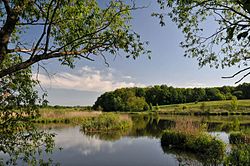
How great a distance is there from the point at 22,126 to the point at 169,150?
1276 centimetres

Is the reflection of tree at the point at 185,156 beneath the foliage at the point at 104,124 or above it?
beneath

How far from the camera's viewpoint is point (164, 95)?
332 feet

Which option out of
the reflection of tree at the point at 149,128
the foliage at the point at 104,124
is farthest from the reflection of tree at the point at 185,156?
the foliage at the point at 104,124

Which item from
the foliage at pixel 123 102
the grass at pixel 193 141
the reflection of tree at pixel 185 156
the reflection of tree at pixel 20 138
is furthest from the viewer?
the foliage at pixel 123 102

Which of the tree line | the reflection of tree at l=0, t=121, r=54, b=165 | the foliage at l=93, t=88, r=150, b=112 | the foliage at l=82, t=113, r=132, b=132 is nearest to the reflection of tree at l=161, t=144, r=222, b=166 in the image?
the reflection of tree at l=0, t=121, r=54, b=165

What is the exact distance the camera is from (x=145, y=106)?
8200 cm

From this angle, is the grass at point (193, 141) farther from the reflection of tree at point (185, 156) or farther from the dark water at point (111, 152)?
the dark water at point (111, 152)

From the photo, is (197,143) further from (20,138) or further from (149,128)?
(149,128)

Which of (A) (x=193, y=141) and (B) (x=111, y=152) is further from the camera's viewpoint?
(B) (x=111, y=152)

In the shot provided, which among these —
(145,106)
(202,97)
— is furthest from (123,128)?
(202,97)

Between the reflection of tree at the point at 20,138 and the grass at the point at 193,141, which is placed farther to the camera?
the grass at the point at 193,141

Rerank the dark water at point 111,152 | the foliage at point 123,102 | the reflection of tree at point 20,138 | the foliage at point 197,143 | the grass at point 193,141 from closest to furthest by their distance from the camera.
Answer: the reflection of tree at point 20,138 < the foliage at point 197,143 < the grass at point 193,141 < the dark water at point 111,152 < the foliage at point 123,102

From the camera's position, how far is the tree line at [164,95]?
273 feet

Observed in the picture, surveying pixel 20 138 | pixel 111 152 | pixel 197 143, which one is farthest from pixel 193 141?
pixel 20 138
